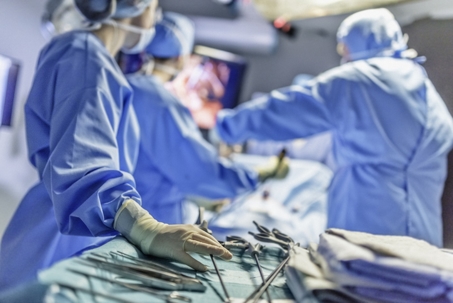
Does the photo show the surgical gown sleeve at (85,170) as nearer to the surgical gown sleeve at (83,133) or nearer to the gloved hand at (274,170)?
the surgical gown sleeve at (83,133)

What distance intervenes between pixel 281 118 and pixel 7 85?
43.8 inches

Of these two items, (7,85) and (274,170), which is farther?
(274,170)

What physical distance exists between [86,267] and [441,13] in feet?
4.23

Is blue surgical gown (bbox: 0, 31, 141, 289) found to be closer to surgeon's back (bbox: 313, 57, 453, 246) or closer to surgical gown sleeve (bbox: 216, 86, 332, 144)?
surgical gown sleeve (bbox: 216, 86, 332, 144)

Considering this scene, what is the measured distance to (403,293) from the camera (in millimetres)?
634

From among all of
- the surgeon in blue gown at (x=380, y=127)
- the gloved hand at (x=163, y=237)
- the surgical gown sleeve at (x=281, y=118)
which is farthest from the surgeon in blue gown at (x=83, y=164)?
the surgeon in blue gown at (x=380, y=127)

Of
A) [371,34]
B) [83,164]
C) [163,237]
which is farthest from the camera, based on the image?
[371,34]

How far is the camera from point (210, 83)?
10.9ft

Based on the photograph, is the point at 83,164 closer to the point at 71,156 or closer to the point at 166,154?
the point at 71,156

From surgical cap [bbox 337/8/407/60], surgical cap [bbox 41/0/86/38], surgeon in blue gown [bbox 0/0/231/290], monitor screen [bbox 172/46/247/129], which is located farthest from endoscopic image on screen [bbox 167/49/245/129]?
surgeon in blue gown [bbox 0/0/231/290]

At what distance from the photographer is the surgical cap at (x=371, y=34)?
1.56m

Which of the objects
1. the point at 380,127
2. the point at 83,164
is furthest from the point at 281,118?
the point at 83,164

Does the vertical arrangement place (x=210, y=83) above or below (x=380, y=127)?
below

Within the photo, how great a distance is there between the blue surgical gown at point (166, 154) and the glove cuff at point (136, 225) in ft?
2.60
